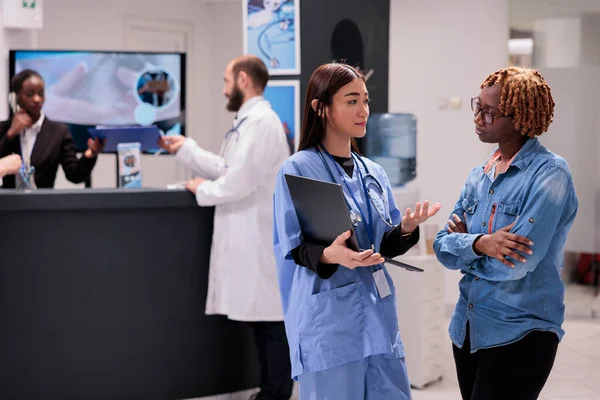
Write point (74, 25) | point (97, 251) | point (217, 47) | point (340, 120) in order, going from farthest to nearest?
point (217, 47) → point (74, 25) → point (97, 251) → point (340, 120)

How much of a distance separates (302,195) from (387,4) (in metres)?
2.69

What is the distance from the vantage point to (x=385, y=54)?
4668mm

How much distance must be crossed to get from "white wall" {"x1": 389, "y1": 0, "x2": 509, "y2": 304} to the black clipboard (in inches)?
173

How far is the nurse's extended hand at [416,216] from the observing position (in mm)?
2311

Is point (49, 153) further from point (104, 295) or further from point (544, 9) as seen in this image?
point (544, 9)

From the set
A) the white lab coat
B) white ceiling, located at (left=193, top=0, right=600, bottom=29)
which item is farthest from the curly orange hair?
white ceiling, located at (left=193, top=0, right=600, bottom=29)

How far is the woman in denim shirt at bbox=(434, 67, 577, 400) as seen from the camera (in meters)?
2.16

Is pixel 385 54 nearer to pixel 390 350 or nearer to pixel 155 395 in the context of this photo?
pixel 155 395

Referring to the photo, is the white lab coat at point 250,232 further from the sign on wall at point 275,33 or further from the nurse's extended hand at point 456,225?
the nurse's extended hand at point 456,225

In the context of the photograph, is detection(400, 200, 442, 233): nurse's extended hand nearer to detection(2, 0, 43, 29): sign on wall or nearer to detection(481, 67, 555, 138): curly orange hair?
detection(481, 67, 555, 138): curly orange hair

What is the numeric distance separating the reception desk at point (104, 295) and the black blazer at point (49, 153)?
72 cm

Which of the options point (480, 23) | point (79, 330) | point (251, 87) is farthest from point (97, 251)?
point (480, 23)

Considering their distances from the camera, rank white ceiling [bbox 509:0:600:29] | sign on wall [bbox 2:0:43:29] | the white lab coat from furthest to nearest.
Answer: white ceiling [bbox 509:0:600:29]
sign on wall [bbox 2:0:43:29]
the white lab coat

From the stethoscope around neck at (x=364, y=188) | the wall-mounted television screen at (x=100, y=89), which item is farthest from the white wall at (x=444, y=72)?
the stethoscope around neck at (x=364, y=188)
